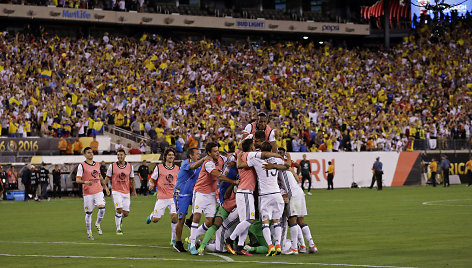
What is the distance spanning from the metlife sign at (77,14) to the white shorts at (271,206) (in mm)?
43775

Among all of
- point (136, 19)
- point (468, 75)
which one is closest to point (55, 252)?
point (136, 19)

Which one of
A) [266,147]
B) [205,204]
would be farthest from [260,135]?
[205,204]

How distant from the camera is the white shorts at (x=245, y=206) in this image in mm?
15336

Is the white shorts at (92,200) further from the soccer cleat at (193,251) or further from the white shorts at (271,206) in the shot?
the white shorts at (271,206)

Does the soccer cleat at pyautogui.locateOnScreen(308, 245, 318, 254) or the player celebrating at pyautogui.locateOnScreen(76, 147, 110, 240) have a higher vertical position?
the player celebrating at pyautogui.locateOnScreen(76, 147, 110, 240)

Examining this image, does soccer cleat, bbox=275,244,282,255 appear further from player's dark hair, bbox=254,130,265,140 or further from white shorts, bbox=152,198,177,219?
white shorts, bbox=152,198,177,219

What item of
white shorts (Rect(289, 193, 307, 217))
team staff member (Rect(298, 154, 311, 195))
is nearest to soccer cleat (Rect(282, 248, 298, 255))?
white shorts (Rect(289, 193, 307, 217))

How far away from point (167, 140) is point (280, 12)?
27.4 metres

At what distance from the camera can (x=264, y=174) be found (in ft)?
50.6

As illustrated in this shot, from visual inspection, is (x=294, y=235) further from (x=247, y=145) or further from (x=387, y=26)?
(x=387, y=26)

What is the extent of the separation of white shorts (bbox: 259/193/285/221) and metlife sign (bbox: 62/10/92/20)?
144ft

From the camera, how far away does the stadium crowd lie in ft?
149

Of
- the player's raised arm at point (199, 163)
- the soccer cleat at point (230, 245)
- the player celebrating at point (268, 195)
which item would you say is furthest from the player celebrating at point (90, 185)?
the player celebrating at point (268, 195)

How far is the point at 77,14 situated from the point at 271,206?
43978 mm
